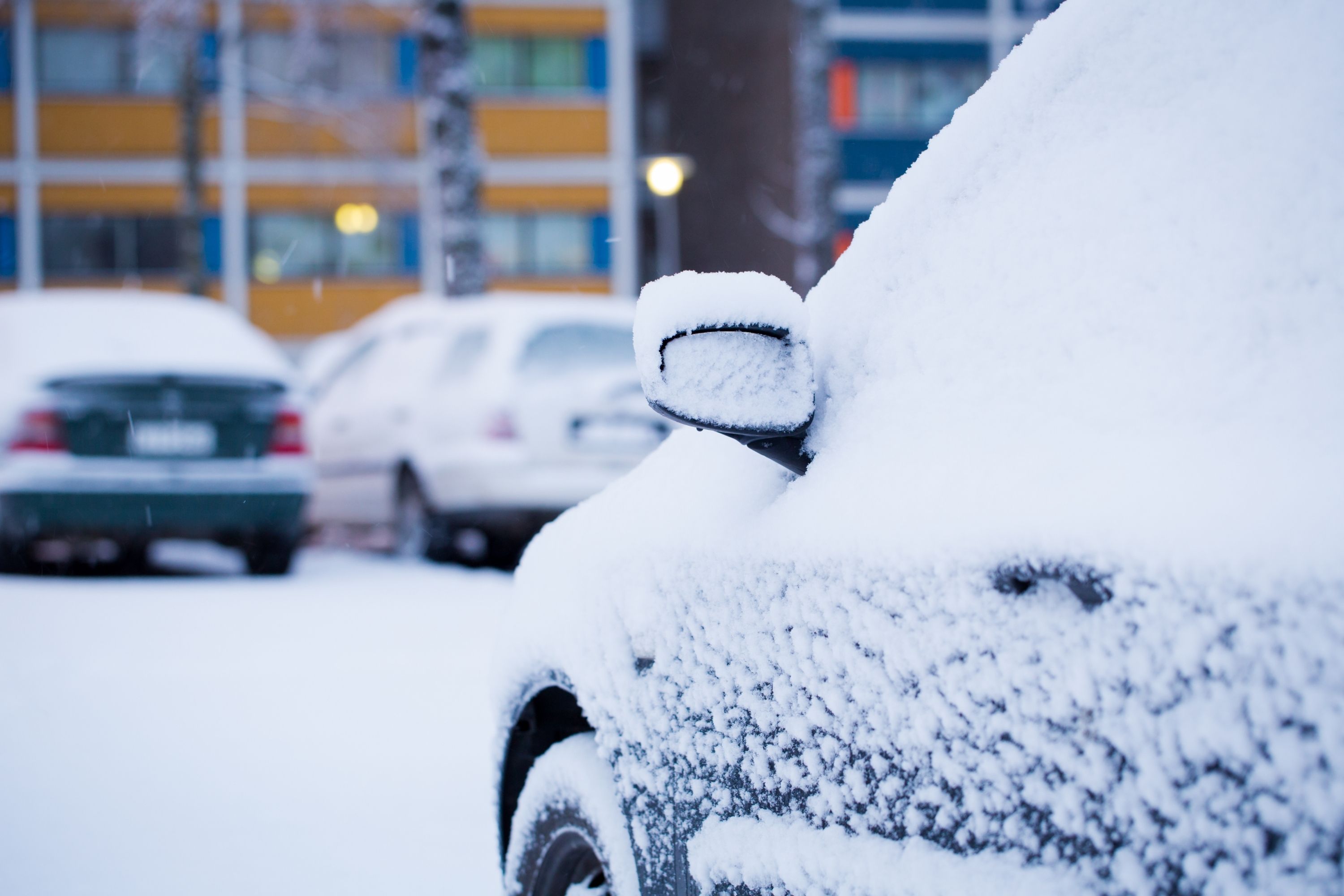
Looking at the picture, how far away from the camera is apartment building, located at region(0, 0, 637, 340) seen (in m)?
32.6

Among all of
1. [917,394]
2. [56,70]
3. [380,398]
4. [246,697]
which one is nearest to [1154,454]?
[917,394]

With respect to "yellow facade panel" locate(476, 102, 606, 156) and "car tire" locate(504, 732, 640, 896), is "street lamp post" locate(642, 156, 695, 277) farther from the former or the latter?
"yellow facade panel" locate(476, 102, 606, 156)

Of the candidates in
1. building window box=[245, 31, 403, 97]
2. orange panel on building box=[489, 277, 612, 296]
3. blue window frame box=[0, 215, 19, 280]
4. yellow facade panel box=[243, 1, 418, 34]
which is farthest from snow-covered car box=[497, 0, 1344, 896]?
blue window frame box=[0, 215, 19, 280]


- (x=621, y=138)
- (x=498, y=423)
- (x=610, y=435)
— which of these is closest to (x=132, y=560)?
(x=498, y=423)

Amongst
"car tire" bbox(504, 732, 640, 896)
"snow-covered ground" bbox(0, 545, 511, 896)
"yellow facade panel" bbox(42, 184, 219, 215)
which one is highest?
"yellow facade panel" bbox(42, 184, 219, 215)

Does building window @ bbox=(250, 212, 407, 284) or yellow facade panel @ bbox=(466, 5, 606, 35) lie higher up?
yellow facade panel @ bbox=(466, 5, 606, 35)

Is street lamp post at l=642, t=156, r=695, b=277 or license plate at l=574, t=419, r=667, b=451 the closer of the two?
license plate at l=574, t=419, r=667, b=451

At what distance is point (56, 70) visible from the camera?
3281 centimetres

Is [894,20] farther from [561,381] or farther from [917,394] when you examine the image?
[917,394]

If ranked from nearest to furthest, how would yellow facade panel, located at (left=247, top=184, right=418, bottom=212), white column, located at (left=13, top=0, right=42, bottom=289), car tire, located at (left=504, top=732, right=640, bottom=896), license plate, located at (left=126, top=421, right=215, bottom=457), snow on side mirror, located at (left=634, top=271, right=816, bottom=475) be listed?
snow on side mirror, located at (left=634, top=271, right=816, bottom=475), car tire, located at (left=504, top=732, right=640, bottom=896), license plate, located at (left=126, top=421, right=215, bottom=457), white column, located at (left=13, top=0, right=42, bottom=289), yellow facade panel, located at (left=247, top=184, right=418, bottom=212)

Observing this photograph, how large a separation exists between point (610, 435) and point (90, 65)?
96.3ft

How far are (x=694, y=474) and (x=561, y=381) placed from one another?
6091 mm

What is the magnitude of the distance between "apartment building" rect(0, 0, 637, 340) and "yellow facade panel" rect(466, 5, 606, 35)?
0.13 ft

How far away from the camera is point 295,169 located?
33.2m
